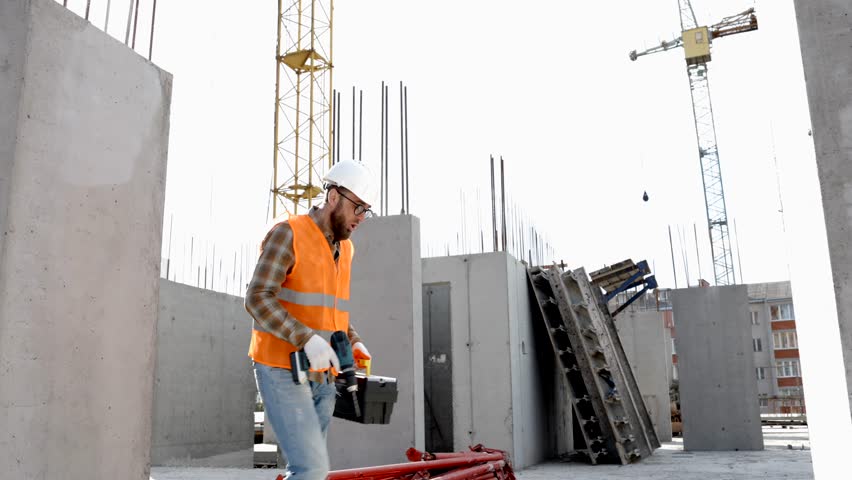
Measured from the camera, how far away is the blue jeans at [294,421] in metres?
2.63

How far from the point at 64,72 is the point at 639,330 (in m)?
13.7

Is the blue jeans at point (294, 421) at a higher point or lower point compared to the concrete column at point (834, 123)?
lower

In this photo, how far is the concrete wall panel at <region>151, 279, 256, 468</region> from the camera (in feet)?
38.5

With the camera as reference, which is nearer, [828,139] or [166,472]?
[828,139]

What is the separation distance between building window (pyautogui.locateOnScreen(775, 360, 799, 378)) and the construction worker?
55903 mm

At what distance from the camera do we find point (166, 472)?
27.8ft

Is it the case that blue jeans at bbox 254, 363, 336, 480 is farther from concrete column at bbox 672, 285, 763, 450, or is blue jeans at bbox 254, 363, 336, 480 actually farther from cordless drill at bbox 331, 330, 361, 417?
concrete column at bbox 672, 285, 763, 450

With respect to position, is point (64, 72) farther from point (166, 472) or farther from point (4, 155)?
point (166, 472)

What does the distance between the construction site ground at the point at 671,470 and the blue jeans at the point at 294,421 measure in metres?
4.41

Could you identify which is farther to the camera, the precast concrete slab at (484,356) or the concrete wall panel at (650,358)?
the concrete wall panel at (650,358)

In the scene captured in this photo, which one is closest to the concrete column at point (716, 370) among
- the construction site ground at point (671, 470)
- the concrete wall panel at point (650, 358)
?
the construction site ground at point (671, 470)

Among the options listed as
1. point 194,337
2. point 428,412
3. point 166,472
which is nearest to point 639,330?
point 428,412

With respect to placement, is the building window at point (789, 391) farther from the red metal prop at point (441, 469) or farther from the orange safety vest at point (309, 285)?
the orange safety vest at point (309, 285)

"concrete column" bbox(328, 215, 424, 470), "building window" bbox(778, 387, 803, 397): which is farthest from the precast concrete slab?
"building window" bbox(778, 387, 803, 397)
